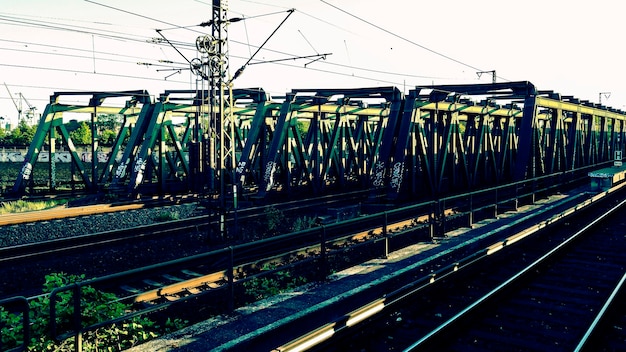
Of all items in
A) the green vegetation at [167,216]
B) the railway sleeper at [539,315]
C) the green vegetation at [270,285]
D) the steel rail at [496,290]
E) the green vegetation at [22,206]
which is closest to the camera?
the steel rail at [496,290]

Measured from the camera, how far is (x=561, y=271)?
437 inches

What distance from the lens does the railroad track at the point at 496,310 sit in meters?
6.97

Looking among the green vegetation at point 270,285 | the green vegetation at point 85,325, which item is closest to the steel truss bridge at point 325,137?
the green vegetation at point 270,285

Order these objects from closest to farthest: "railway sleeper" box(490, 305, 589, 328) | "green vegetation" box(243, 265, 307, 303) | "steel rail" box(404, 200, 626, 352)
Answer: "steel rail" box(404, 200, 626, 352) < "railway sleeper" box(490, 305, 589, 328) < "green vegetation" box(243, 265, 307, 303)

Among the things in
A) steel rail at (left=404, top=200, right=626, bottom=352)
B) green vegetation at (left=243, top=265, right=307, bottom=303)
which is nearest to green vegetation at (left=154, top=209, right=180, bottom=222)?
green vegetation at (left=243, top=265, right=307, bottom=303)

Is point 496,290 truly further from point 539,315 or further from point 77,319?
point 77,319

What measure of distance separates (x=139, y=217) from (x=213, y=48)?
7.30 metres

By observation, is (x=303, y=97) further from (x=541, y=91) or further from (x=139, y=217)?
(x=541, y=91)

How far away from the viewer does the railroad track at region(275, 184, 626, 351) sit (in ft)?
22.9

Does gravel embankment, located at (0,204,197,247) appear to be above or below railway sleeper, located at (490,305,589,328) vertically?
below

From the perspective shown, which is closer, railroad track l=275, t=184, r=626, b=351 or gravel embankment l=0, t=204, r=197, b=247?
railroad track l=275, t=184, r=626, b=351

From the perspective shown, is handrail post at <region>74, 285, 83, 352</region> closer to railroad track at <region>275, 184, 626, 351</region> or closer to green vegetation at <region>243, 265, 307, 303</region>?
railroad track at <region>275, 184, 626, 351</region>

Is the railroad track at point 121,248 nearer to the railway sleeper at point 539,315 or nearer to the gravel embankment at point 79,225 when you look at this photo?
the gravel embankment at point 79,225

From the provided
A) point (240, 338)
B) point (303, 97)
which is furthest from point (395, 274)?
point (303, 97)
